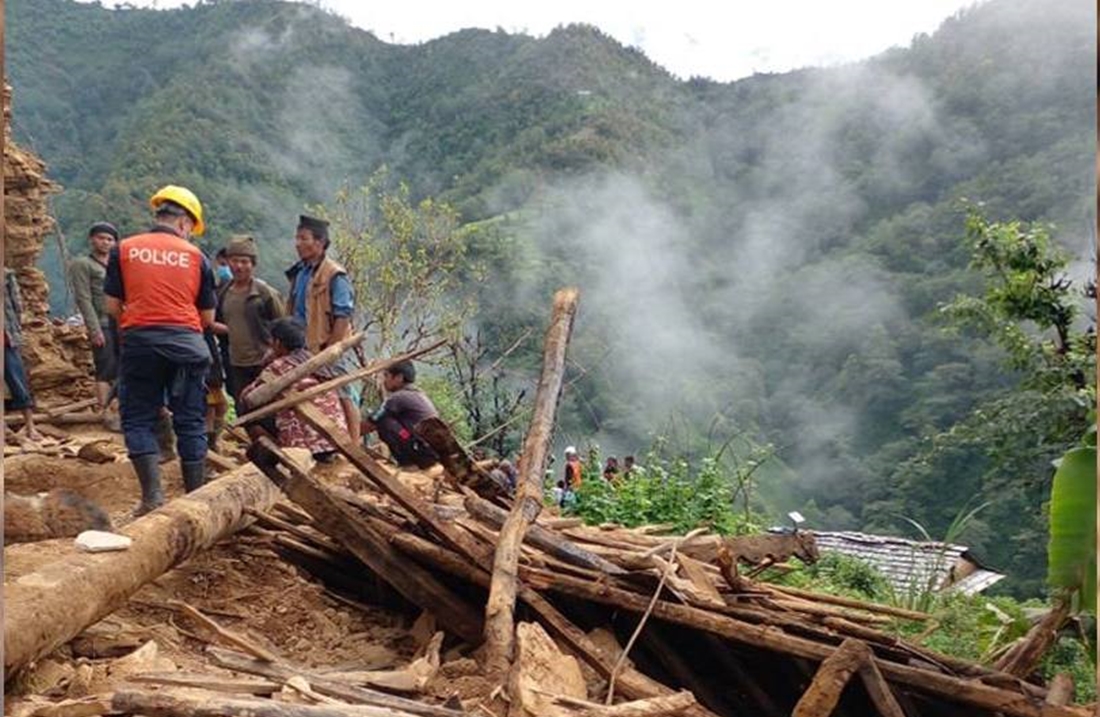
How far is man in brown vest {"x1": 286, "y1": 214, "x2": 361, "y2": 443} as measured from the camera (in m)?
6.29

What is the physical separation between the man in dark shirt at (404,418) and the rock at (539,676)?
3.68 meters

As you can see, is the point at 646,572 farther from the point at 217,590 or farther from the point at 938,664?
the point at 217,590

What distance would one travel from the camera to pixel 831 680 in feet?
10.8

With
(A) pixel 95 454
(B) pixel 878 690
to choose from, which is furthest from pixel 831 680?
(A) pixel 95 454

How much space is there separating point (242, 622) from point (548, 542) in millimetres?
1308

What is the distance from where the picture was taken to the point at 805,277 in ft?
193

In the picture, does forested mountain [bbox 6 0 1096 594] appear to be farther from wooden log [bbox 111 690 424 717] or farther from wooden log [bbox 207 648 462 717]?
wooden log [bbox 111 690 424 717]

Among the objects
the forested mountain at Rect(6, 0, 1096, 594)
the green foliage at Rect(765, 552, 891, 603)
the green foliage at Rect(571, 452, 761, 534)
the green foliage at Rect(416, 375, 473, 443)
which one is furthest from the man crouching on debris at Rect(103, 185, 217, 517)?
the forested mountain at Rect(6, 0, 1096, 594)

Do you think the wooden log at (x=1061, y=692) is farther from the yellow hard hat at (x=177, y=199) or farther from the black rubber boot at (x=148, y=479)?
the yellow hard hat at (x=177, y=199)

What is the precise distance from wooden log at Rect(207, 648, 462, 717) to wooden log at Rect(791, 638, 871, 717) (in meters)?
Result: 1.18

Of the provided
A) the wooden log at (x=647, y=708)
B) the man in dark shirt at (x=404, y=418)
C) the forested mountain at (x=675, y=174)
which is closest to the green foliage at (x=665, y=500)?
the man in dark shirt at (x=404, y=418)

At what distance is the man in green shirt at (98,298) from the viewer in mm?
7887

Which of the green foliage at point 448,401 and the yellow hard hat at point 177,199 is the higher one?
the yellow hard hat at point 177,199

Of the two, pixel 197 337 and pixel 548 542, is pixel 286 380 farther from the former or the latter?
pixel 197 337
